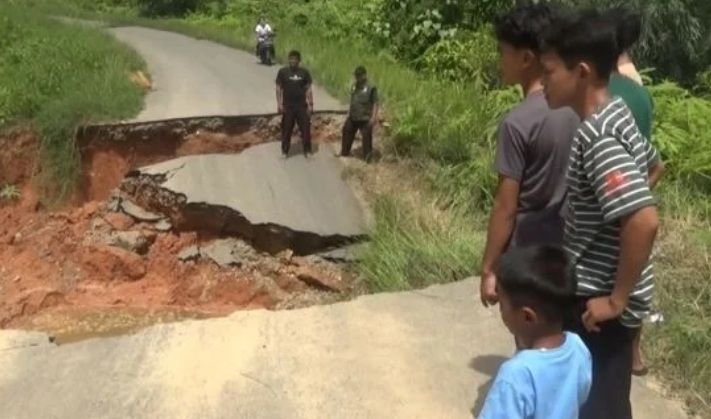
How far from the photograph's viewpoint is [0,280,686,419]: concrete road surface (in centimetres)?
459

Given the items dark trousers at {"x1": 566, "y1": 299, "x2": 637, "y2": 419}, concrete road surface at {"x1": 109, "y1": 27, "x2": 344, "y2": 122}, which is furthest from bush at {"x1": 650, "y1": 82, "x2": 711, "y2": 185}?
dark trousers at {"x1": 566, "y1": 299, "x2": 637, "y2": 419}

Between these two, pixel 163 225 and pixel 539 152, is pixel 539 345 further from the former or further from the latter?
pixel 163 225

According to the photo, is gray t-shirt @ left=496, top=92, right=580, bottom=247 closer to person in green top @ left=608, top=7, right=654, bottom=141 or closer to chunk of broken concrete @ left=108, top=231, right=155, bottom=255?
person in green top @ left=608, top=7, right=654, bottom=141

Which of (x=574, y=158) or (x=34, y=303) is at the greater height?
(x=574, y=158)

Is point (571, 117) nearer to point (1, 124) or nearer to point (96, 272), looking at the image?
point (96, 272)

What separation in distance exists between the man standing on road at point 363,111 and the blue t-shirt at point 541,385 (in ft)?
26.4

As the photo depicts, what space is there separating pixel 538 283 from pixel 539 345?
0.15 m

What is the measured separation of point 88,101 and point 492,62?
5594 millimetres

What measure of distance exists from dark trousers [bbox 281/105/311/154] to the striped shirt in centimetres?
773

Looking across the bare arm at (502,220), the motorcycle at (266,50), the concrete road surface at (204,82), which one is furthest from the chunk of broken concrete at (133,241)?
the bare arm at (502,220)

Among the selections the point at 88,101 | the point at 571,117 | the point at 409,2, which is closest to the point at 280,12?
the point at 409,2

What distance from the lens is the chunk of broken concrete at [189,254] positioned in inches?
385

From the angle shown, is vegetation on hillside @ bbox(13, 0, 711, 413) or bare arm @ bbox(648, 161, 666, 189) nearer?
bare arm @ bbox(648, 161, 666, 189)

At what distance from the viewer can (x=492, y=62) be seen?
13.9 m
